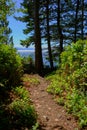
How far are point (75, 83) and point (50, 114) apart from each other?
8.04ft

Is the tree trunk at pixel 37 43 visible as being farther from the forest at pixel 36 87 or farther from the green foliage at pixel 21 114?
the green foliage at pixel 21 114

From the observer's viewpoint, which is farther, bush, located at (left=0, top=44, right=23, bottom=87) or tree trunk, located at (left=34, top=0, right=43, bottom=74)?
tree trunk, located at (left=34, top=0, right=43, bottom=74)

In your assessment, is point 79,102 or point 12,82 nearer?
point 79,102

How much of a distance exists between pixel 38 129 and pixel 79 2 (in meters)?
25.2

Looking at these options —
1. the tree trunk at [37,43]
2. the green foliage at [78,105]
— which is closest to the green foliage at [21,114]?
the green foliage at [78,105]

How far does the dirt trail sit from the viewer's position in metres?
8.46

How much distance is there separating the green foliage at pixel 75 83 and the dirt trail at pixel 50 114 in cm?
25

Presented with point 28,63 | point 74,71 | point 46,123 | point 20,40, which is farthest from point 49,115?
point 20,40

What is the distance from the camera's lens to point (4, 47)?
1267 cm

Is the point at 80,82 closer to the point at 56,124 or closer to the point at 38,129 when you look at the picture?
the point at 56,124

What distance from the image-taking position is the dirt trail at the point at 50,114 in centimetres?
846

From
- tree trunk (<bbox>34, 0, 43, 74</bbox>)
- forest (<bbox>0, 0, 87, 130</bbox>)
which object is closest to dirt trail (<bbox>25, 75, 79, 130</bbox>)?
forest (<bbox>0, 0, 87, 130</bbox>)

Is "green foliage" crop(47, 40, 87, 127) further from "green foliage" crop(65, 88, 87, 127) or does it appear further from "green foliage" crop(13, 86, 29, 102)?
"green foliage" crop(13, 86, 29, 102)

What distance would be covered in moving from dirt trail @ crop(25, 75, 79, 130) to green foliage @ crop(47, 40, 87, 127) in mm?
252
